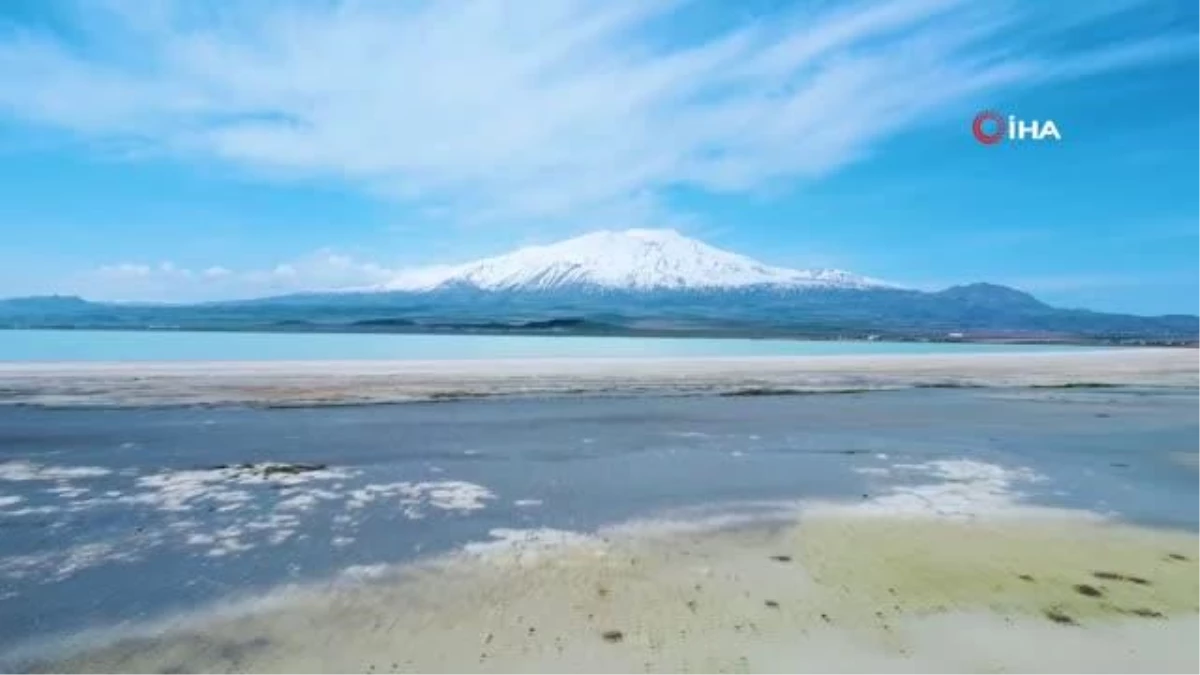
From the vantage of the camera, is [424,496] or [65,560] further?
[424,496]

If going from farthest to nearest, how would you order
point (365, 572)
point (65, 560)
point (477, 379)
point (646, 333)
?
point (646, 333), point (477, 379), point (65, 560), point (365, 572)

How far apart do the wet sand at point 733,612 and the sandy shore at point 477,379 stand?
17732mm

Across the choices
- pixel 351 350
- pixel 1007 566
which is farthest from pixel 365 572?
pixel 351 350

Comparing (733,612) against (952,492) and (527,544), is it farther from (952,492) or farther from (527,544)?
(952,492)

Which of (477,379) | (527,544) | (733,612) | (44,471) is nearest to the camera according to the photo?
(733,612)

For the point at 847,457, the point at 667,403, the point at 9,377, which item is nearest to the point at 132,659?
the point at 847,457

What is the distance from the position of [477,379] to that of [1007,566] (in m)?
25.8

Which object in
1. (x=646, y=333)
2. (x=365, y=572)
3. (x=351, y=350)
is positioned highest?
(x=646, y=333)

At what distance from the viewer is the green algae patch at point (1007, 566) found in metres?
7.66

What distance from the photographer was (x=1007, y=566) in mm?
8891

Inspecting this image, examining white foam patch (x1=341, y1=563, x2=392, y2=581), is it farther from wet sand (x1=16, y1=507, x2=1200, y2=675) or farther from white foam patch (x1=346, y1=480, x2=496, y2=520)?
white foam patch (x1=346, y1=480, x2=496, y2=520)

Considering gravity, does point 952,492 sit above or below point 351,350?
above

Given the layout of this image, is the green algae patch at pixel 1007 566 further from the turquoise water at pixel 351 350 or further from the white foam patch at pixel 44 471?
the turquoise water at pixel 351 350

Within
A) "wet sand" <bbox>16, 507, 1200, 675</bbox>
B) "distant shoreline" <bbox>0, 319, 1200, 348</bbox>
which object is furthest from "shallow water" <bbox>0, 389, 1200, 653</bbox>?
"distant shoreline" <bbox>0, 319, 1200, 348</bbox>
